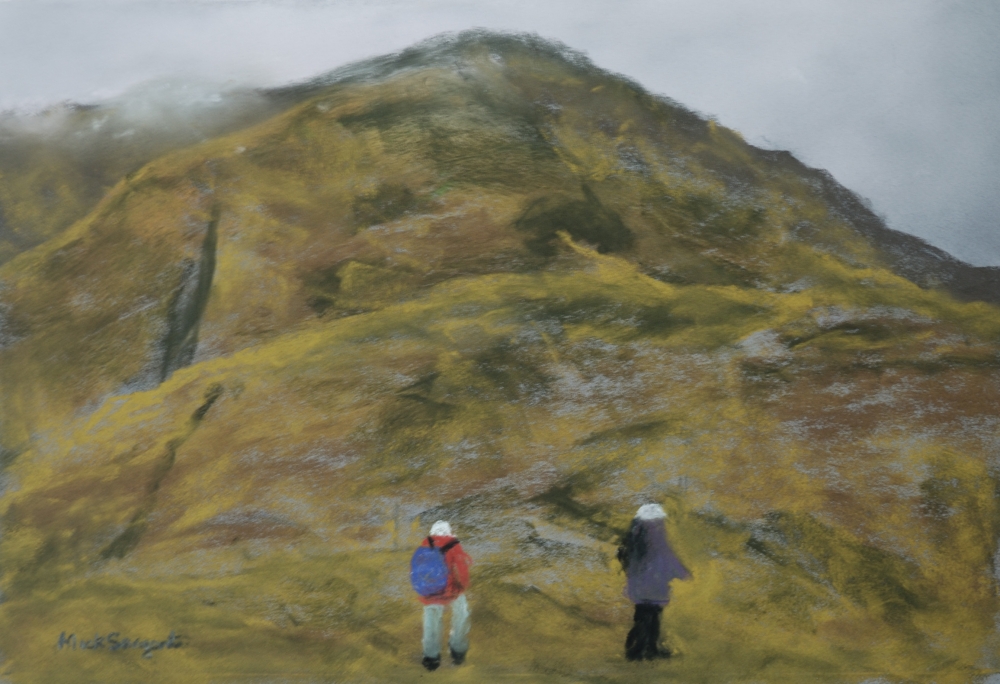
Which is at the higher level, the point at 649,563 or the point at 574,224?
the point at 574,224

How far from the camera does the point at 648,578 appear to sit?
2.13m

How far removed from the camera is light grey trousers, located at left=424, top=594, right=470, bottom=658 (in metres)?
2.15

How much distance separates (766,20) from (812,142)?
1.41 feet

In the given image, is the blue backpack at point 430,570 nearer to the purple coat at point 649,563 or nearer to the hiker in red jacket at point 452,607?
the hiker in red jacket at point 452,607

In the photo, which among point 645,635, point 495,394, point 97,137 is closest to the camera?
point 645,635

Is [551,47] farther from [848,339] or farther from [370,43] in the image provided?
[848,339]

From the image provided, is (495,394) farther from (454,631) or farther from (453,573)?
(454,631)

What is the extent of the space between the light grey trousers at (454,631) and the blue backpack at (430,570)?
56 mm

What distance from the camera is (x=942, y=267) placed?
228cm

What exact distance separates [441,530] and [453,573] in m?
0.13

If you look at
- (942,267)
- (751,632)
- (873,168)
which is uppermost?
(873,168)

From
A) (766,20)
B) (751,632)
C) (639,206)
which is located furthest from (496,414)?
(766,20)
